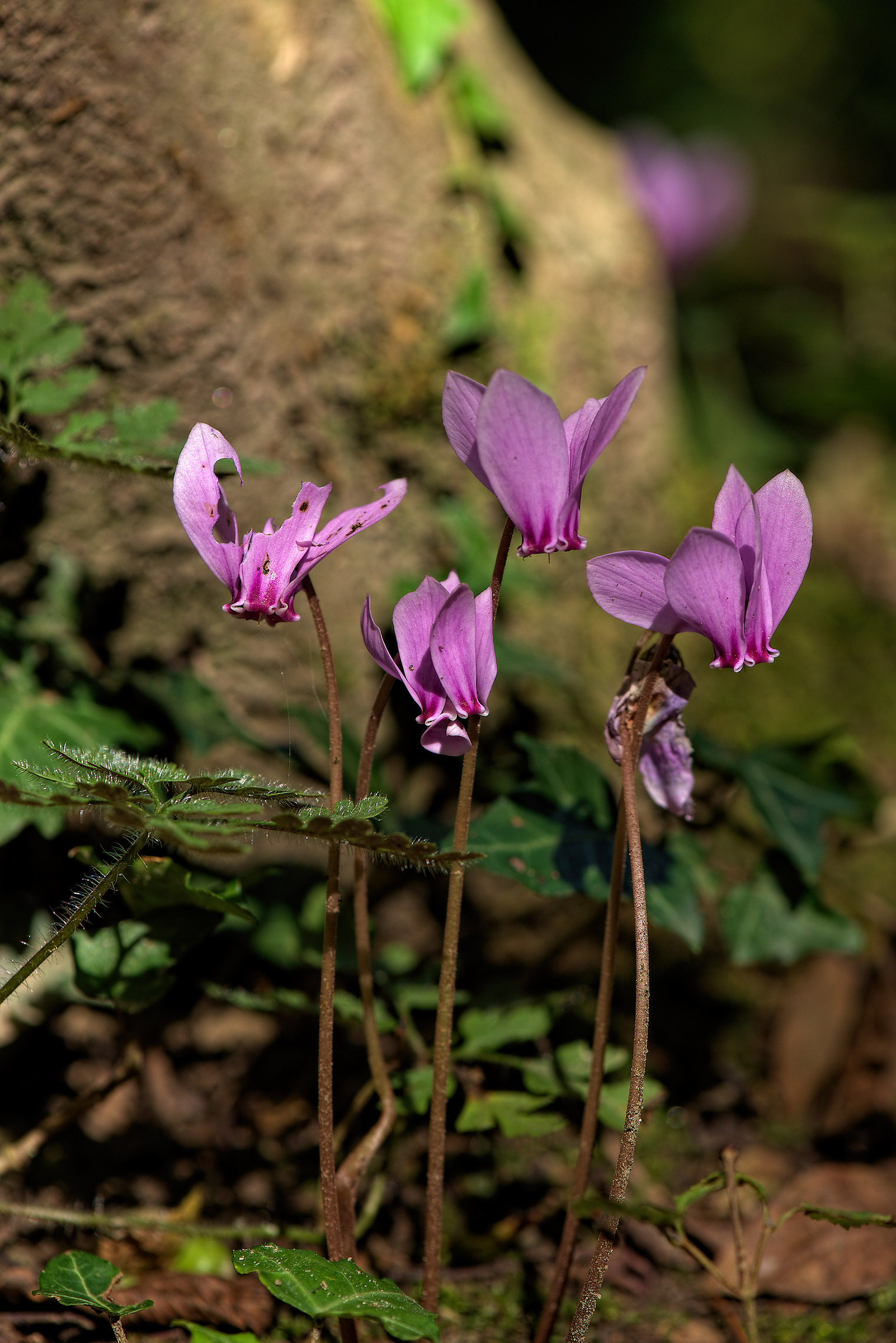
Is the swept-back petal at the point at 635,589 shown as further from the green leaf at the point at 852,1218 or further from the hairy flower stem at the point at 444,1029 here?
the green leaf at the point at 852,1218

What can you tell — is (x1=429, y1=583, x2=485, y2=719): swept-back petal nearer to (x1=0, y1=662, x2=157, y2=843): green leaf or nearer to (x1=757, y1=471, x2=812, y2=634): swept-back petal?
(x1=757, y1=471, x2=812, y2=634): swept-back petal

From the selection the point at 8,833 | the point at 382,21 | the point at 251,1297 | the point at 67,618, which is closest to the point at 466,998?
the point at 251,1297

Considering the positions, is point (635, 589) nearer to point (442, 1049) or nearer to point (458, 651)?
point (458, 651)

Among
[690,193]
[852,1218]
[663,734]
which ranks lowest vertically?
[852,1218]

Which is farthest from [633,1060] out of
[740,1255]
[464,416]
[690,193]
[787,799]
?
[690,193]

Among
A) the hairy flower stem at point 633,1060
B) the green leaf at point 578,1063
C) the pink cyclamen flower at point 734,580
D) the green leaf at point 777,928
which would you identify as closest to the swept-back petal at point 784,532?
the pink cyclamen flower at point 734,580

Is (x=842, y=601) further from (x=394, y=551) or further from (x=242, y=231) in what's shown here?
(x=242, y=231)
